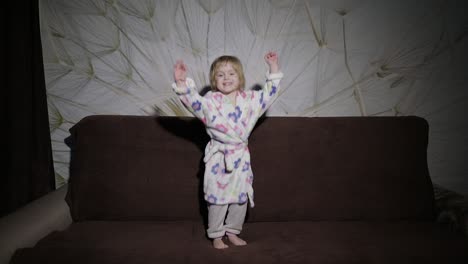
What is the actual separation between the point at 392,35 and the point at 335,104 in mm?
469

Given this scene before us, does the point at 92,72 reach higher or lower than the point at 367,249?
higher

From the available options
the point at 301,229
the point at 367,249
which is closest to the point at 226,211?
the point at 301,229

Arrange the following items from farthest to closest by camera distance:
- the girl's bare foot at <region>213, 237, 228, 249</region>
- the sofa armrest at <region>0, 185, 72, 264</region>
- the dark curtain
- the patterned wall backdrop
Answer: the patterned wall backdrop
the dark curtain
the girl's bare foot at <region>213, 237, 228, 249</region>
the sofa armrest at <region>0, 185, 72, 264</region>

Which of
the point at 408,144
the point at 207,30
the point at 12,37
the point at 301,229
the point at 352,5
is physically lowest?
the point at 301,229

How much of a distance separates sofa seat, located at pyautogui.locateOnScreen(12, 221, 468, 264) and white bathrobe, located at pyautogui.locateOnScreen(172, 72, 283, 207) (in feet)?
0.67

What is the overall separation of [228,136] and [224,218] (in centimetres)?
35

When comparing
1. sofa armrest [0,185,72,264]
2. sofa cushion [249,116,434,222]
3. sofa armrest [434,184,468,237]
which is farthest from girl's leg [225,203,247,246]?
sofa armrest [434,184,468,237]

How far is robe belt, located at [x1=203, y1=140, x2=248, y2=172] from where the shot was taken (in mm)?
1293

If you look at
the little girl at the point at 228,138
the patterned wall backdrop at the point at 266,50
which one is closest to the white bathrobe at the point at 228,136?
the little girl at the point at 228,138

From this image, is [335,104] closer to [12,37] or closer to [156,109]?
[156,109]

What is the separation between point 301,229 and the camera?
143cm

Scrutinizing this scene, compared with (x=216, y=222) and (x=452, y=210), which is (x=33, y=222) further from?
(x=452, y=210)

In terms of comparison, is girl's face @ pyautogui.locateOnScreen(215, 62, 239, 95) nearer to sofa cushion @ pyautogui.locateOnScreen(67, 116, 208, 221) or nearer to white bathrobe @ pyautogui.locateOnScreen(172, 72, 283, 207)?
white bathrobe @ pyautogui.locateOnScreen(172, 72, 283, 207)

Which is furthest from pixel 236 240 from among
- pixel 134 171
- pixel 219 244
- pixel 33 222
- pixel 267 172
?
pixel 33 222
